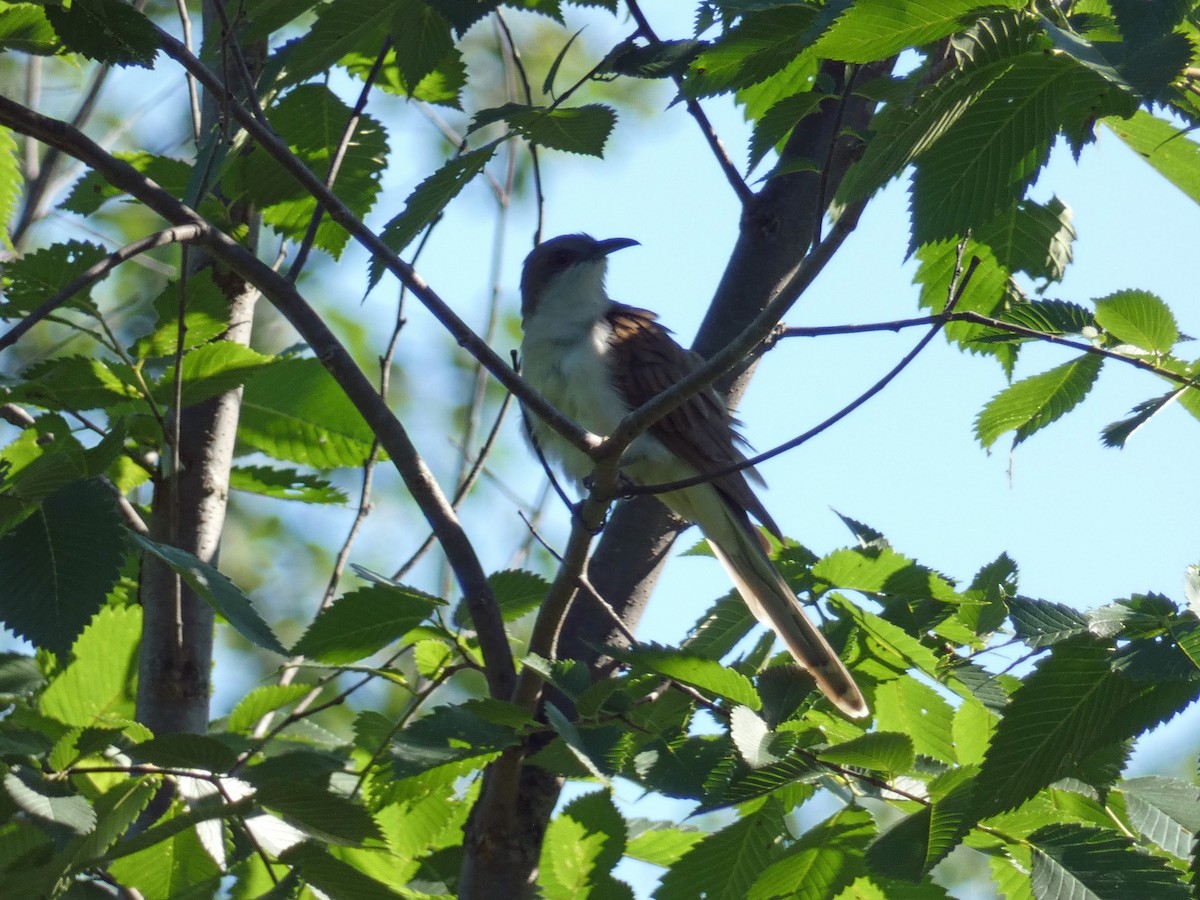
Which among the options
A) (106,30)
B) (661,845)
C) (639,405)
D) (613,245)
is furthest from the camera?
(613,245)

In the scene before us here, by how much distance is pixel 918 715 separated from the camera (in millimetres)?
2893

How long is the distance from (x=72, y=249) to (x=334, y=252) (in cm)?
82

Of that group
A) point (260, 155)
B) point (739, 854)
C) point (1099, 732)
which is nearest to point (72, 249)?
point (260, 155)

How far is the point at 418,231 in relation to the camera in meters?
2.56

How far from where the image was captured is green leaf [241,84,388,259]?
11.1ft

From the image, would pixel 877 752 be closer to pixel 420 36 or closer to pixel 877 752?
pixel 877 752

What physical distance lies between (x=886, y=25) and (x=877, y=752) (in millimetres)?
1364

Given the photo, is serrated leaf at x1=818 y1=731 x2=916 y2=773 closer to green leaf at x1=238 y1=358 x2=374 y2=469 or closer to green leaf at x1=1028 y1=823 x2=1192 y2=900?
green leaf at x1=1028 y1=823 x2=1192 y2=900

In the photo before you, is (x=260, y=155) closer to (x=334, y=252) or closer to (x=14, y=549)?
(x=334, y=252)

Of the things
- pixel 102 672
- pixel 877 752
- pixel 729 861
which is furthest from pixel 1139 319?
pixel 102 672

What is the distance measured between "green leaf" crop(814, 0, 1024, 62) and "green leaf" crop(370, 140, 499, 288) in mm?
1095

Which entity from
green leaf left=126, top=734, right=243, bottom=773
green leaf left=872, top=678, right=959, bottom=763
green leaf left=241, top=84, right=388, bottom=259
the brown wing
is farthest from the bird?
green leaf left=126, top=734, right=243, bottom=773

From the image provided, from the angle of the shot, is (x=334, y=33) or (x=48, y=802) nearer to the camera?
A: (x=48, y=802)

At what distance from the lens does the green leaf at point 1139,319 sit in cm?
284
